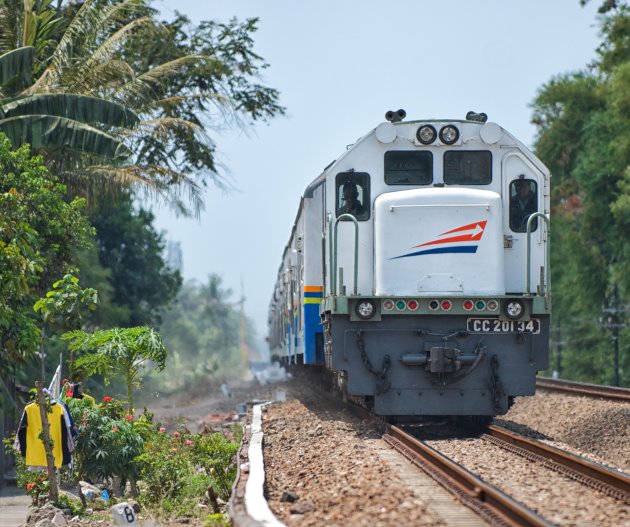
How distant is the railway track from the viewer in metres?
6.88

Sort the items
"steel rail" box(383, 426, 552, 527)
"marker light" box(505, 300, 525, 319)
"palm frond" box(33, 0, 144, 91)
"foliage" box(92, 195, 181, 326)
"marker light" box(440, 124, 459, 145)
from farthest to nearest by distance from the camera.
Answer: "foliage" box(92, 195, 181, 326) → "palm frond" box(33, 0, 144, 91) → "marker light" box(440, 124, 459, 145) → "marker light" box(505, 300, 525, 319) → "steel rail" box(383, 426, 552, 527)

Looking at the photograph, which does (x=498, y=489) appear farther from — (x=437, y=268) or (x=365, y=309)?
(x=437, y=268)

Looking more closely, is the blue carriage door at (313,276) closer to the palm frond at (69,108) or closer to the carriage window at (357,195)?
the carriage window at (357,195)

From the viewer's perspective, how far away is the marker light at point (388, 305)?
11.9m

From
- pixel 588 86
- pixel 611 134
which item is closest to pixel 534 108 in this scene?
pixel 588 86

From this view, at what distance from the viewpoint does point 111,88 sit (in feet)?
64.2

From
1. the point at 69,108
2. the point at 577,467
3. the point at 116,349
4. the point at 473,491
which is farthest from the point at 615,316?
the point at 473,491

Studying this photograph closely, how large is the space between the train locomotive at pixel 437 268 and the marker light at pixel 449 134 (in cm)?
2

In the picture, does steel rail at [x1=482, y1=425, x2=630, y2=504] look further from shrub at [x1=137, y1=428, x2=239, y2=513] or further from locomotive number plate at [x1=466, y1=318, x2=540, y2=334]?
shrub at [x1=137, y1=428, x2=239, y2=513]

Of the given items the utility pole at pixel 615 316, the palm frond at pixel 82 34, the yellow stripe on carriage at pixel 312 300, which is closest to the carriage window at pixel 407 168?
the yellow stripe on carriage at pixel 312 300

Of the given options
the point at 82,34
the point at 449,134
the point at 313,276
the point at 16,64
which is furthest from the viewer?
the point at 82,34

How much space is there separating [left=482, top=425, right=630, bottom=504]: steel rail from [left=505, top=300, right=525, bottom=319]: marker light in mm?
1357

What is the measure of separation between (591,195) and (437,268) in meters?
24.0

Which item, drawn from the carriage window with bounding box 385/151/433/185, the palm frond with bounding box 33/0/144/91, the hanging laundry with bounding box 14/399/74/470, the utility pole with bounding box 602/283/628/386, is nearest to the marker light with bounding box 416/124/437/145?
the carriage window with bounding box 385/151/433/185
